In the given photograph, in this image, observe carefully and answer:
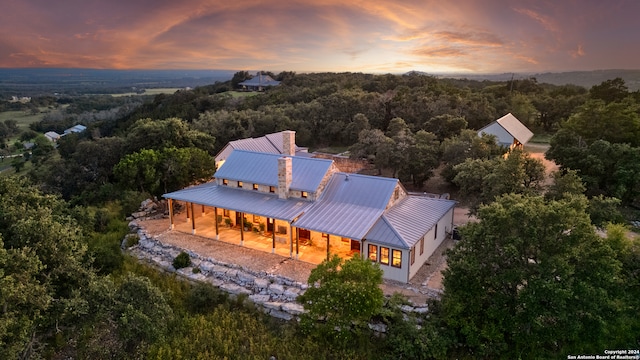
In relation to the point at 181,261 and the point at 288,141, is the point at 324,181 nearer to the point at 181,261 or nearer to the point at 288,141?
the point at 288,141

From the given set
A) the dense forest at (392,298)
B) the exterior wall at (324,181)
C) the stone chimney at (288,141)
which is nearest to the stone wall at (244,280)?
the dense forest at (392,298)

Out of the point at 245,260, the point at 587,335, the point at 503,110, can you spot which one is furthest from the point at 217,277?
the point at 503,110

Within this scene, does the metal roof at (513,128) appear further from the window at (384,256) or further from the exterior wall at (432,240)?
the window at (384,256)

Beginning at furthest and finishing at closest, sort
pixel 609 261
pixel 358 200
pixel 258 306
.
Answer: pixel 358 200 < pixel 258 306 < pixel 609 261

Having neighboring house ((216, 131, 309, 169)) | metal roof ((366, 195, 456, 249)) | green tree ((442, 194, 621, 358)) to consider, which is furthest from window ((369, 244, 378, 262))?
neighboring house ((216, 131, 309, 169))

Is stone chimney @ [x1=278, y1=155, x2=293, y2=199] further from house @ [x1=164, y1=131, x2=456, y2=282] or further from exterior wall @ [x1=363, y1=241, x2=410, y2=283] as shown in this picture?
exterior wall @ [x1=363, y1=241, x2=410, y2=283]

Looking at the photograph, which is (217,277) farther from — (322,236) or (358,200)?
(358,200)
